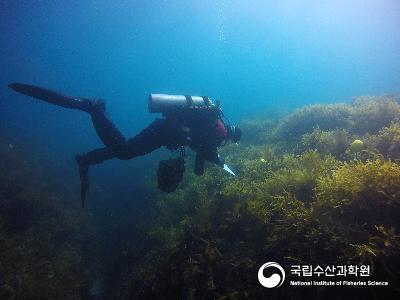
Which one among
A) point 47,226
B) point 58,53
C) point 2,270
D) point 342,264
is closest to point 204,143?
point 342,264

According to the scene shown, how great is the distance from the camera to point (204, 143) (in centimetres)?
651

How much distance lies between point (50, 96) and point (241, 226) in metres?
4.97

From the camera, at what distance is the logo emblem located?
457 cm

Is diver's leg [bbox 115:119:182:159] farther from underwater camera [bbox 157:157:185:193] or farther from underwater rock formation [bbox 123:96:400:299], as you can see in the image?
underwater rock formation [bbox 123:96:400:299]

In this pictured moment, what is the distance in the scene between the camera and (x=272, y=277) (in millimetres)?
4699

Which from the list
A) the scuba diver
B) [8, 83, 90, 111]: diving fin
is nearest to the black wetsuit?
the scuba diver

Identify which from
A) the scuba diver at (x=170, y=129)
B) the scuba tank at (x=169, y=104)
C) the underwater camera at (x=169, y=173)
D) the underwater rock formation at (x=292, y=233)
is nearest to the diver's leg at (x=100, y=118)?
the scuba diver at (x=170, y=129)

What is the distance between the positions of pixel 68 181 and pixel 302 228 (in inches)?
608

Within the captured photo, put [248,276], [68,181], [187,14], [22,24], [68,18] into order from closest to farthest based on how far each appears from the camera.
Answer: [248,276] → [68,181] → [22,24] → [68,18] → [187,14]

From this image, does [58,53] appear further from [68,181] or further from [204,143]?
[204,143]

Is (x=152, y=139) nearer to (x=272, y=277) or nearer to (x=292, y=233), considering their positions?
(x=292, y=233)

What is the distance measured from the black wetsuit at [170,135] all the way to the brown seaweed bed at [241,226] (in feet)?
5.62

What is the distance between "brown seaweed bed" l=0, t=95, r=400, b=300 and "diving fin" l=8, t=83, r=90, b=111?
3803 millimetres

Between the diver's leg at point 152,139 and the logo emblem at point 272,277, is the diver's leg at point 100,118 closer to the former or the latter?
the diver's leg at point 152,139
